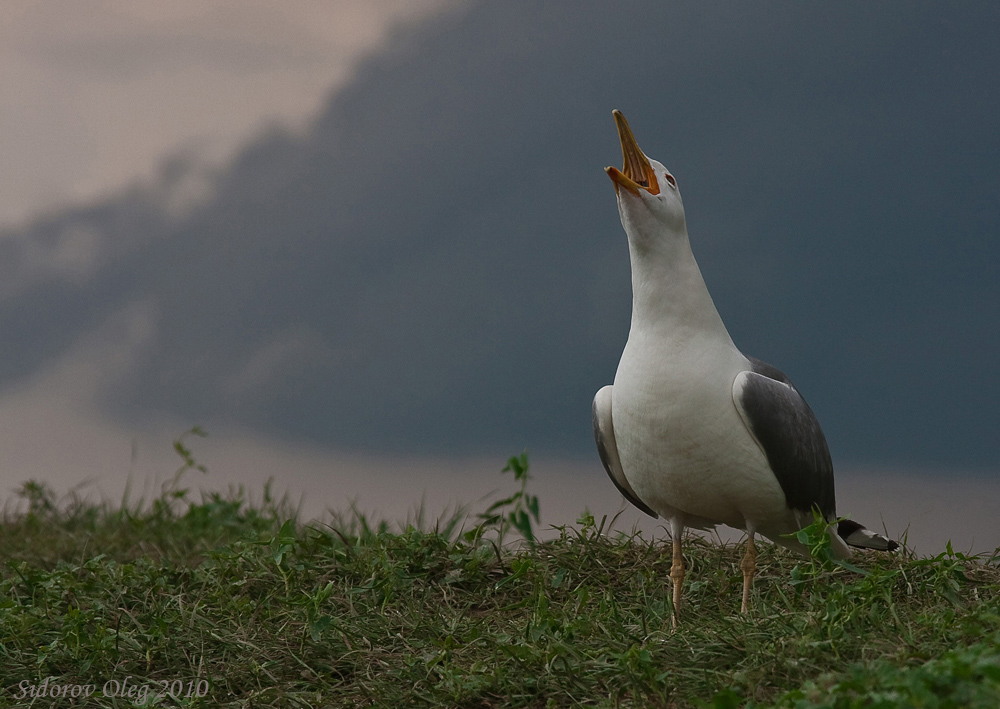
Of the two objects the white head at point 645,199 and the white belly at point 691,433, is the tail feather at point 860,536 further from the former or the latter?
the white head at point 645,199

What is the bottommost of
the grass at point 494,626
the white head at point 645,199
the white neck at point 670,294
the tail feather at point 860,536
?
the grass at point 494,626

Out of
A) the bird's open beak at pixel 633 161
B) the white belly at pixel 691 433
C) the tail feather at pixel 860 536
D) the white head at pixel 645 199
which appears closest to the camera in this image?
the white belly at pixel 691 433

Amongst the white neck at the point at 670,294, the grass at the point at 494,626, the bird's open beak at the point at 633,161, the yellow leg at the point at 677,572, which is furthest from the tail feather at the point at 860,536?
the bird's open beak at the point at 633,161

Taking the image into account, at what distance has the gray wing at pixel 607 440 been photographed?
473cm

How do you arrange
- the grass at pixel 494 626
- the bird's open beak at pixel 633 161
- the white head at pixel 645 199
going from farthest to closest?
the bird's open beak at pixel 633 161 < the white head at pixel 645 199 < the grass at pixel 494 626

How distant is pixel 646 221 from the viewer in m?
4.49

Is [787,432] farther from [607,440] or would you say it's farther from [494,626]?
[494,626]

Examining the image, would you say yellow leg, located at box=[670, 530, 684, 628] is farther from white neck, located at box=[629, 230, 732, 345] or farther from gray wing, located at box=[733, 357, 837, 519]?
white neck, located at box=[629, 230, 732, 345]

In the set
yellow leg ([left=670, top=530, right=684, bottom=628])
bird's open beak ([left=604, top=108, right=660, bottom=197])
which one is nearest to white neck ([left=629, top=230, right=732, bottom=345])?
bird's open beak ([left=604, top=108, right=660, bottom=197])

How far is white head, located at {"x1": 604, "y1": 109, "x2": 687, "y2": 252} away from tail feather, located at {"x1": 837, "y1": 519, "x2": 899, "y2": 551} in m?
1.81

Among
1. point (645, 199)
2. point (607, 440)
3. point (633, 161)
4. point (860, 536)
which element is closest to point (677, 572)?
point (607, 440)

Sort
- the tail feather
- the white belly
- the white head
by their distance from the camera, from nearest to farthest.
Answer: the white belly → the white head → the tail feather

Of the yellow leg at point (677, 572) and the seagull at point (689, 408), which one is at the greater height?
the seagull at point (689, 408)

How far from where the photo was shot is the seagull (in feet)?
14.4
